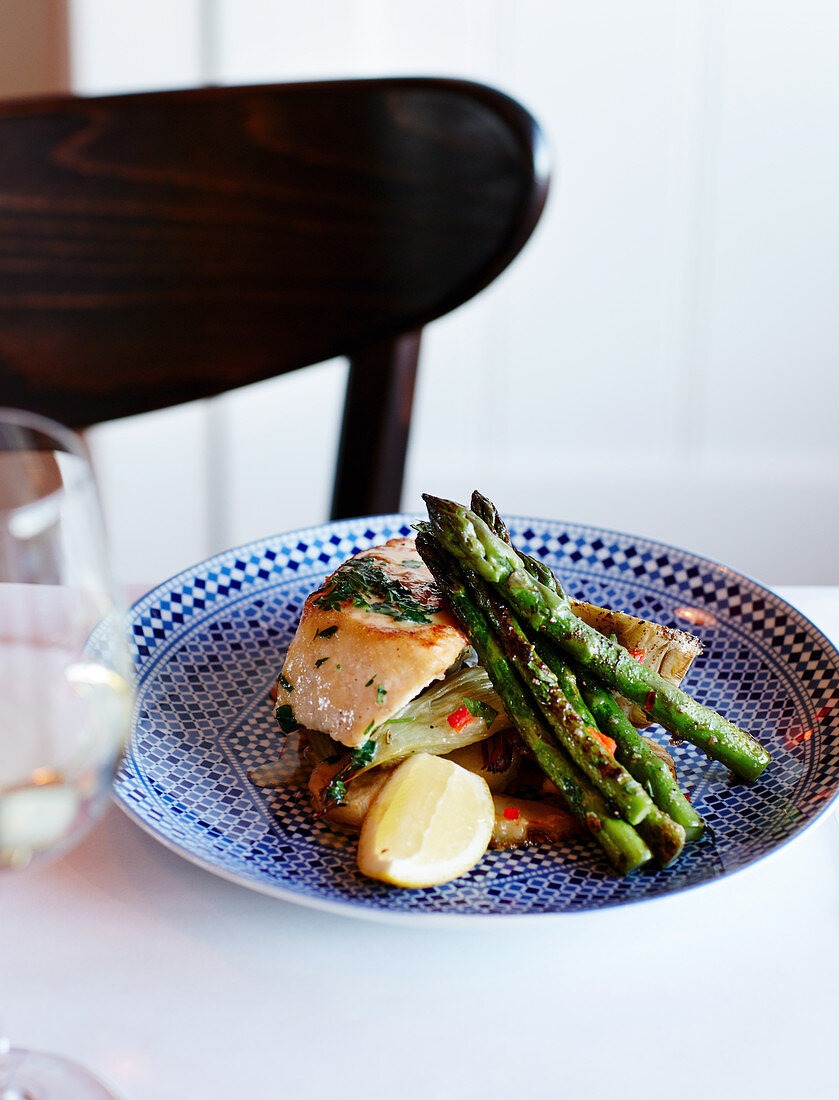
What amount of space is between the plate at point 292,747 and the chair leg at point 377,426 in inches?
16.9

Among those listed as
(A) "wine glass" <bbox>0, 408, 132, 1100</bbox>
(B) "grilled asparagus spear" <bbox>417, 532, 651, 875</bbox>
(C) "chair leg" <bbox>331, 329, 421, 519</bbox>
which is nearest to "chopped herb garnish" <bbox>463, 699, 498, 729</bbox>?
(B) "grilled asparagus spear" <bbox>417, 532, 651, 875</bbox>

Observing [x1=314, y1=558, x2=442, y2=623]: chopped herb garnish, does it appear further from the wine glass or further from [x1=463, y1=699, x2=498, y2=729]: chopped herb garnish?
the wine glass

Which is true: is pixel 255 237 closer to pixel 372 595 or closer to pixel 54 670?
pixel 372 595

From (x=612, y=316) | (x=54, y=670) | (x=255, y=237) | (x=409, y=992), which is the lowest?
(x=409, y=992)

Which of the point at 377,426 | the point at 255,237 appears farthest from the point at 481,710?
the point at 255,237

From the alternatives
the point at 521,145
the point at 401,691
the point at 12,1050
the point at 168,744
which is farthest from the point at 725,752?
the point at 521,145

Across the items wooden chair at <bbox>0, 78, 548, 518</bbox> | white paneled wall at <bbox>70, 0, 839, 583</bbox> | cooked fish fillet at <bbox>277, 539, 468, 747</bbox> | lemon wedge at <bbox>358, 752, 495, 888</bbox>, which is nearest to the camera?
lemon wedge at <bbox>358, 752, 495, 888</bbox>

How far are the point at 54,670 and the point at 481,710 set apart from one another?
19.5 inches

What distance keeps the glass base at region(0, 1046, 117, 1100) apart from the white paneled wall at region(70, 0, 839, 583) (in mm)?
2875

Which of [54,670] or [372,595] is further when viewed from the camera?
[372,595]

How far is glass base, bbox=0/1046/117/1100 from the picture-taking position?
2.15 ft

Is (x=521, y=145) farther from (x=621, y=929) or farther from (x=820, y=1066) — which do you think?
(x=820, y=1066)

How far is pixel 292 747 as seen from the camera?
1.08m

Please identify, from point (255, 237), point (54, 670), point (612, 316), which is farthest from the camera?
point (612, 316)
